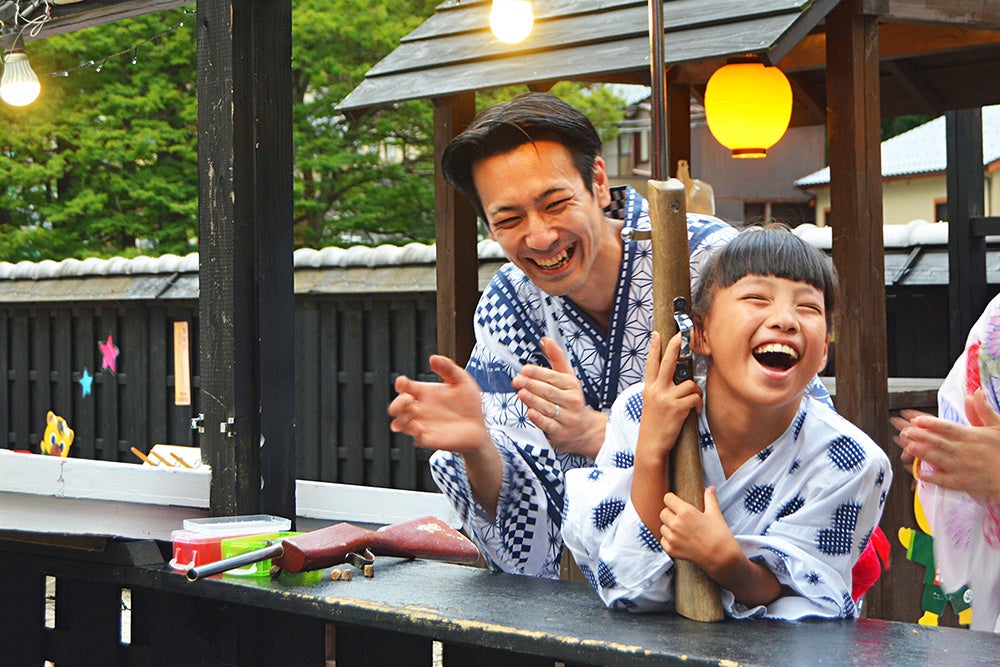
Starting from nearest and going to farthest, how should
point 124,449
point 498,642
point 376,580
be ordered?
point 498,642 → point 376,580 → point 124,449

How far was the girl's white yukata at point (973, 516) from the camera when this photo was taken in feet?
7.81

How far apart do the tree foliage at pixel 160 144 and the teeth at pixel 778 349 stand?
43.1ft

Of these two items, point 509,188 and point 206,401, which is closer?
point 509,188

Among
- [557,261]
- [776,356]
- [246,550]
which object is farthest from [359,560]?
[776,356]

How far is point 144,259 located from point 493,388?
8.94 m

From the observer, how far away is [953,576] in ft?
8.36

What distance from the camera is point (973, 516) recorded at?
→ 248 centimetres

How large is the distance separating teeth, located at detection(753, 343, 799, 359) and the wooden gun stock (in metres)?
0.13

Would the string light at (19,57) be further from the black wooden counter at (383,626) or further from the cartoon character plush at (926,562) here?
the cartoon character plush at (926,562)

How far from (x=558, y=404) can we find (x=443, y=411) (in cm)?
23

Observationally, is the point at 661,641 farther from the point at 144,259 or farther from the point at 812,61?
the point at 144,259

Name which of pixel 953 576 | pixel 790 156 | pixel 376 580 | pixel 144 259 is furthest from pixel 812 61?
pixel 790 156

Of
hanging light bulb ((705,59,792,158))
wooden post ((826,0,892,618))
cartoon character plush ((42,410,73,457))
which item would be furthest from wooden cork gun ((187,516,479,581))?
cartoon character plush ((42,410,73,457))

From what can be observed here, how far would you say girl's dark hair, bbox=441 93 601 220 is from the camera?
2443mm
